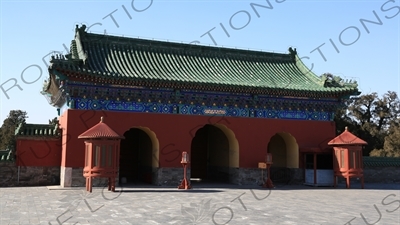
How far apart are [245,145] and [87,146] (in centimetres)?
710

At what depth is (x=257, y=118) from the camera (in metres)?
18.9

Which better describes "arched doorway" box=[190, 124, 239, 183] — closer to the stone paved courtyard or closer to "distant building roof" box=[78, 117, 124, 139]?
the stone paved courtyard

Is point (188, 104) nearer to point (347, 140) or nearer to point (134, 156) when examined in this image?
point (134, 156)

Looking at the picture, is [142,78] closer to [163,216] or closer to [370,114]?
[163,216]

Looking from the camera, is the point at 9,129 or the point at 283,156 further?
the point at 9,129

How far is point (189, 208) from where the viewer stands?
34.9 ft

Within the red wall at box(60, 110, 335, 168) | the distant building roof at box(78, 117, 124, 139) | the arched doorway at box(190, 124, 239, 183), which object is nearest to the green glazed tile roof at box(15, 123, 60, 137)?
the red wall at box(60, 110, 335, 168)

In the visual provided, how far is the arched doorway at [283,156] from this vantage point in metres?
19.9

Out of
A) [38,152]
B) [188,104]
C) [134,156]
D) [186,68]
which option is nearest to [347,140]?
[188,104]

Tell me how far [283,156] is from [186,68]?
6.52m

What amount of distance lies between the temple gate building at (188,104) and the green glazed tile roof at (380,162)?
2.98 meters

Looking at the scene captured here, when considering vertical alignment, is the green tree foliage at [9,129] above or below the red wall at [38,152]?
above

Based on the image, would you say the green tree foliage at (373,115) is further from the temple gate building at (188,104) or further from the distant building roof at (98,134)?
the distant building roof at (98,134)

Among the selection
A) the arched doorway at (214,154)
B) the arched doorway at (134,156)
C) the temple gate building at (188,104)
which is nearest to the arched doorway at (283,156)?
the temple gate building at (188,104)
